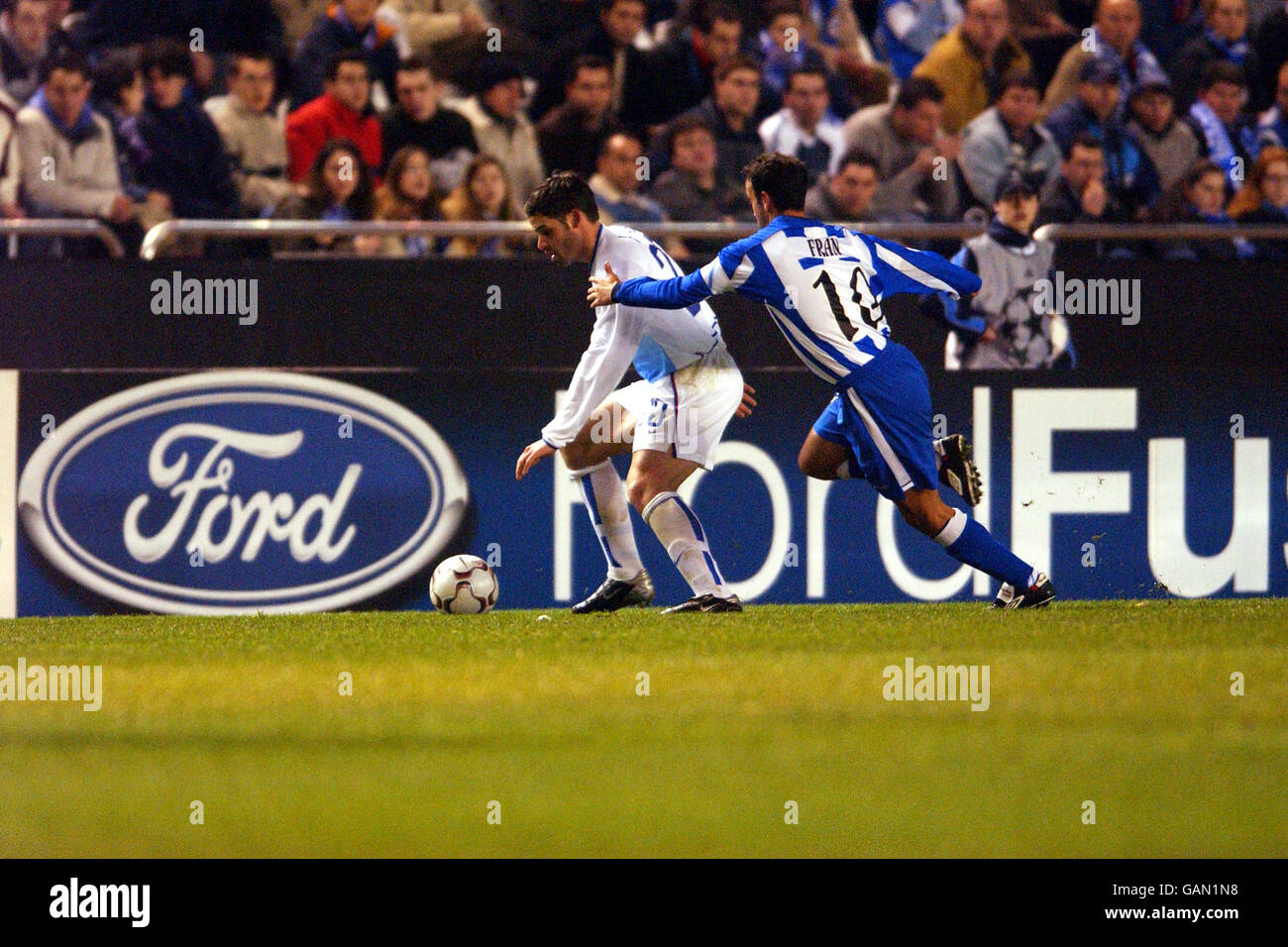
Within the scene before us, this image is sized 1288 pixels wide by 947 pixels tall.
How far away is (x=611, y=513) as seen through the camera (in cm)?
843

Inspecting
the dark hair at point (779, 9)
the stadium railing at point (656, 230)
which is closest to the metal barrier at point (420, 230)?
the stadium railing at point (656, 230)

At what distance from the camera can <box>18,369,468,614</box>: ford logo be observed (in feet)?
30.4

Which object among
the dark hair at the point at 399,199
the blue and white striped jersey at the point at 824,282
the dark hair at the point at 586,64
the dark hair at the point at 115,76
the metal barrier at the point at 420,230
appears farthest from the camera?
the dark hair at the point at 586,64

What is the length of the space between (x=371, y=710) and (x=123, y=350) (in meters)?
4.16

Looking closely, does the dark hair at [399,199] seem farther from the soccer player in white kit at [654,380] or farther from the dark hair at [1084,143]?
the dark hair at [1084,143]

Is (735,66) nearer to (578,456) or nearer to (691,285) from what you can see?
(578,456)

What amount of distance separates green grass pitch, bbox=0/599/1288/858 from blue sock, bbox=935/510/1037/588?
24cm

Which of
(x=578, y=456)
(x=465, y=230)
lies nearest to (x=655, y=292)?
(x=578, y=456)

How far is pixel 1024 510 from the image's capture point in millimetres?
9531

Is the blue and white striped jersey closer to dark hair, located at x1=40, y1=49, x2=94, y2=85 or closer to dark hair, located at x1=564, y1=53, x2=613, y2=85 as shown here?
dark hair, located at x1=564, y1=53, x2=613, y2=85

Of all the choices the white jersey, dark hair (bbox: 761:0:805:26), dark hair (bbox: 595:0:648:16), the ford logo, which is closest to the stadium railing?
the ford logo

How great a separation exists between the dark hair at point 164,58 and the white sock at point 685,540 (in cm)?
427

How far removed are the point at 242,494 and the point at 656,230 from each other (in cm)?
254

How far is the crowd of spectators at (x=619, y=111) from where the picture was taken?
10195 millimetres
